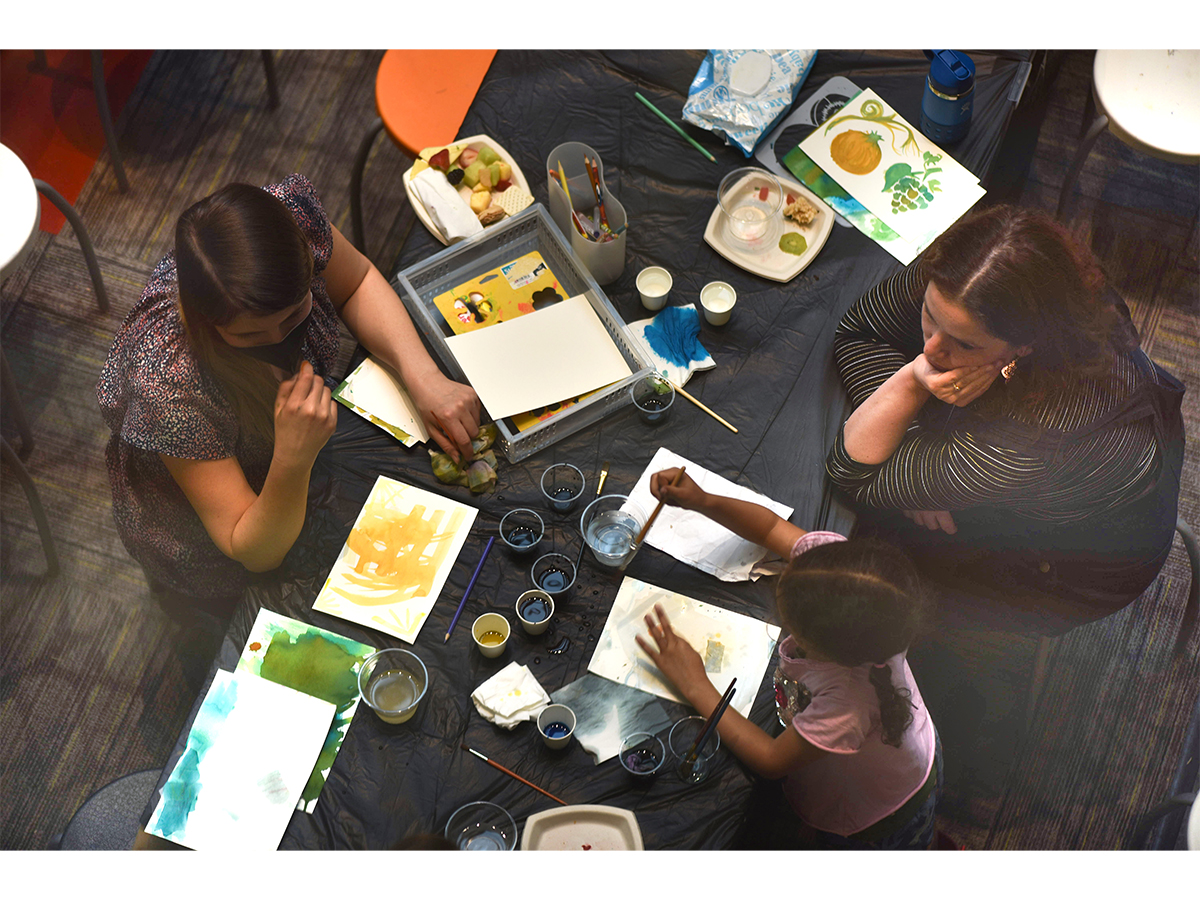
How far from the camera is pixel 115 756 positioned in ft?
7.97

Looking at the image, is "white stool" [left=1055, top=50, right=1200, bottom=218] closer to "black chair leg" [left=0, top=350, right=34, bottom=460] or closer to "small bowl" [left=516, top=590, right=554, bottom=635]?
"small bowl" [left=516, top=590, right=554, bottom=635]

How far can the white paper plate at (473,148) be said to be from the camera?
88.7 inches

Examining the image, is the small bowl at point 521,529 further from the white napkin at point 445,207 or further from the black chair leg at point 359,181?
the black chair leg at point 359,181

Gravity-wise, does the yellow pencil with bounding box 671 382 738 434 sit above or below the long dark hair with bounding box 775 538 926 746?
below

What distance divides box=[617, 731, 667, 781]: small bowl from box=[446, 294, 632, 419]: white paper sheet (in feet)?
2.36

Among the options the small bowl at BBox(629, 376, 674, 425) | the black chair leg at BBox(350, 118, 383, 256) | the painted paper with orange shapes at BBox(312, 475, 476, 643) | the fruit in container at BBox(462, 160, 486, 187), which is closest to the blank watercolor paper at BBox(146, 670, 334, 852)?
the painted paper with orange shapes at BBox(312, 475, 476, 643)

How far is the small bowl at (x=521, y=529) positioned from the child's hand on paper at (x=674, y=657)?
0.94 ft

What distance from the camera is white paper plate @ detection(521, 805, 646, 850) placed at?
161cm

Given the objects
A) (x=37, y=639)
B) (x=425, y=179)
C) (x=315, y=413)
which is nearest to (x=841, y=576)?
(x=315, y=413)

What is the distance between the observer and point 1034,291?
1735mm

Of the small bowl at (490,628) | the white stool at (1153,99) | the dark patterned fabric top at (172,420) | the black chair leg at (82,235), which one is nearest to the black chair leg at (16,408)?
the black chair leg at (82,235)

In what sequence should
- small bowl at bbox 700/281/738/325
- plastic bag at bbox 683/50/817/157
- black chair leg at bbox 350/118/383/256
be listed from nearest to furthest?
small bowl at bbox 700/281/738/325 < plastic bag at bbox 683/50/817/157 < black chair leg at bbox 350/118/383/256
